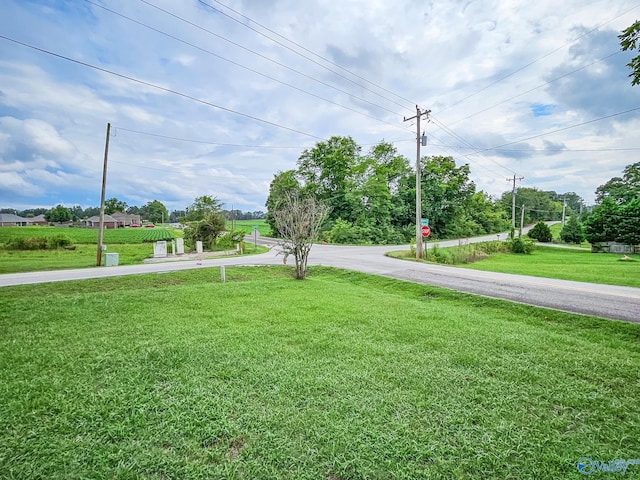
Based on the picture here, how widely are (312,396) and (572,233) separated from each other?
47.9 meters

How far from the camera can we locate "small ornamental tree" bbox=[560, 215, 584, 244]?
3751 centimetres

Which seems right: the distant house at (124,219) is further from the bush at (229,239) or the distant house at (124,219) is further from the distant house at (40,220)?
the bush at (229,239)

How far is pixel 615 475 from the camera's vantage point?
194cm

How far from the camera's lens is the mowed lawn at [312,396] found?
203cm

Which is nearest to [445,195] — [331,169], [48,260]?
[331,169]

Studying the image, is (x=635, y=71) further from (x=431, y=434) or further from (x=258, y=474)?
(x=258, y=474)

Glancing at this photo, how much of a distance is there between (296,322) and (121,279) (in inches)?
306

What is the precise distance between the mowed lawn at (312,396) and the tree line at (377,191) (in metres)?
24.8

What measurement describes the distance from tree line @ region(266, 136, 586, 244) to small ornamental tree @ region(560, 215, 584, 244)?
10.4 meters

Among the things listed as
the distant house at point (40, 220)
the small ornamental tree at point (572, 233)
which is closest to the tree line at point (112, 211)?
the distant house at point (40, 220)

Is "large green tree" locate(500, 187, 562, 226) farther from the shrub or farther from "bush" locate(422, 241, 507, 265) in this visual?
"bush" locate(422, 241, 507, 265)

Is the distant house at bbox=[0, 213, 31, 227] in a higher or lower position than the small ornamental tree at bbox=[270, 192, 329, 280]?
higher

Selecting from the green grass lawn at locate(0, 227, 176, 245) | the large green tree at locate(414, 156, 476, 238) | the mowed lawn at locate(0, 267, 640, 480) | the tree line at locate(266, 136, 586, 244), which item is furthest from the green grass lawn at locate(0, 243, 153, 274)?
the large green tree at locate(414, 156, 476, 238)

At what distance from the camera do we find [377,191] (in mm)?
32031
